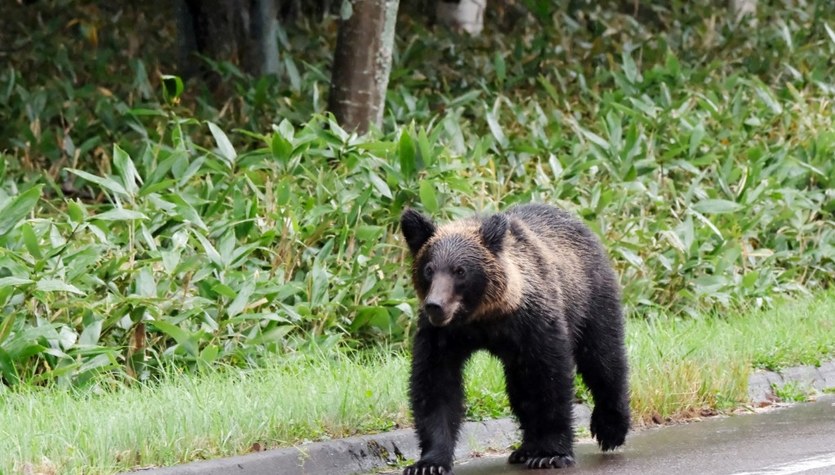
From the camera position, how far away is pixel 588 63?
16.8 m

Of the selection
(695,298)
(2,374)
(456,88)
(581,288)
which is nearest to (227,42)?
(456,88)

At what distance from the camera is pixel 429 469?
6.66 meters

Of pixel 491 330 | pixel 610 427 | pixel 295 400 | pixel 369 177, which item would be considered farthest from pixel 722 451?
pixel 369 177

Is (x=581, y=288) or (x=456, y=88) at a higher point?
(x=581, y=288)

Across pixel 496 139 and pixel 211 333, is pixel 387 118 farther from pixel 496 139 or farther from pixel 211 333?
pixel 211 333

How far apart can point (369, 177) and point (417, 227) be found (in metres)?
3.78

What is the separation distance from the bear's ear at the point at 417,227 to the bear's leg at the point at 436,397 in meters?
0.50

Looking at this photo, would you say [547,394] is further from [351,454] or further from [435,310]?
[351,454]

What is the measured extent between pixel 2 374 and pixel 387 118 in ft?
20.8

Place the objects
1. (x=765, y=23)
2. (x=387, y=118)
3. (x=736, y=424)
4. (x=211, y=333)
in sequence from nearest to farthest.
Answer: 1. (x=736, y=424)
2. (x=211, y=333)
3. (x=387, y=118)
4. (x=765, y=23)

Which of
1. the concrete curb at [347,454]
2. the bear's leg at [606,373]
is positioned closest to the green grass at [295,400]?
the concrete curb at [347,454]

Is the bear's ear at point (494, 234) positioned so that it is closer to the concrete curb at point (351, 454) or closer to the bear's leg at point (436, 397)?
the bear's leg at point (436, 397)

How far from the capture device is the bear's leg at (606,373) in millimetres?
7523

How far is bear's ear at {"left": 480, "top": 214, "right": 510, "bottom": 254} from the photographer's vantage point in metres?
6.95
